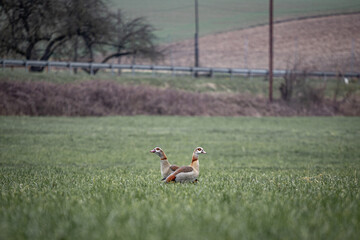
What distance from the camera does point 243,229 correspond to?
3.82 m

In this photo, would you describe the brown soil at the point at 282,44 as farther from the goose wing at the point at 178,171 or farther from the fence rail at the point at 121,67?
the goose wing at the point at 178,171

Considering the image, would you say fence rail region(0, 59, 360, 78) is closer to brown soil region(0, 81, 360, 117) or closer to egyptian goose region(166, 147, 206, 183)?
brown soil region(0, 81, 360, 117)

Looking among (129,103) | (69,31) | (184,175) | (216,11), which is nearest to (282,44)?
(216,11)

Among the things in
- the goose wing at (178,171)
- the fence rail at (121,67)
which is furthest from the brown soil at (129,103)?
the goose wing at (178,171)

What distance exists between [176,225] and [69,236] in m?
0.99

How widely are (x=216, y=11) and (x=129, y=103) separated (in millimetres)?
93441

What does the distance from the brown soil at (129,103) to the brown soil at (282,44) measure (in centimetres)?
2860

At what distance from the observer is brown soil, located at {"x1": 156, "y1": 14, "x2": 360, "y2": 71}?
75.7 m

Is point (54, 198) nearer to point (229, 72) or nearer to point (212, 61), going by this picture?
point (229, 72)

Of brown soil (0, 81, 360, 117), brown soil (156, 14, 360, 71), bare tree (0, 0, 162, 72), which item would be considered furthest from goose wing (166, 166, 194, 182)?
brown soil (156, 14, 360, 71)

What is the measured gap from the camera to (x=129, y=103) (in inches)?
1531

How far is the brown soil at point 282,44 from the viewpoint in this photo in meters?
75.7

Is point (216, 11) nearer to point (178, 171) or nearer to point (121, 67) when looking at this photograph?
point (121, 67)

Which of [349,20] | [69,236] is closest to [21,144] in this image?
[69,236]
